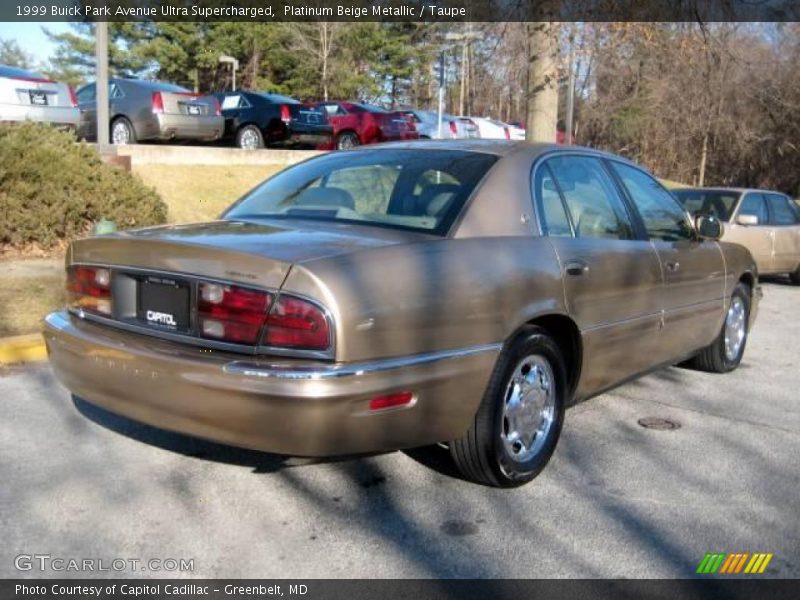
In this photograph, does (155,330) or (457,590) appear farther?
(155,330)

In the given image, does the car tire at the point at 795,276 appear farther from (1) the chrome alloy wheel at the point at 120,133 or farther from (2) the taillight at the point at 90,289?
(1) the chrome alloy wheel at the point at 120,133

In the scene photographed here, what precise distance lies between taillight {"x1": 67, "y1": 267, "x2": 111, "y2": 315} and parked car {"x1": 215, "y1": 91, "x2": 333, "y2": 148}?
49.7 ft

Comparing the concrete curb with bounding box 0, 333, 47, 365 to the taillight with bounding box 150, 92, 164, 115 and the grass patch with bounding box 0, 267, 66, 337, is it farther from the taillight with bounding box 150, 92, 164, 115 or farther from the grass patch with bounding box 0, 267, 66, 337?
the taillight with bounding box 150, 92, 164, 115

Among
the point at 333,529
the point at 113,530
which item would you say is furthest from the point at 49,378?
the point at 333,529

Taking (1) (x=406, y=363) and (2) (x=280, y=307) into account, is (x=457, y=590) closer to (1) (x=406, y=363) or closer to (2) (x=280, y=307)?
(1) (x=406, y=363)

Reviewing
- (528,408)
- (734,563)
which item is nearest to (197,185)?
(528,408)

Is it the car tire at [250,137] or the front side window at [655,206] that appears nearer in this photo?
the front side window at [655,206]

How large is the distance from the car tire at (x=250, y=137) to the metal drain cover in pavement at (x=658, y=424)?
49.6 feet

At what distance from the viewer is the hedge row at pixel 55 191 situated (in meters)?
9.28

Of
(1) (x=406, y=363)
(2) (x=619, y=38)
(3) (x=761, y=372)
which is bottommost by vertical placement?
(3) (x=761, y=372)

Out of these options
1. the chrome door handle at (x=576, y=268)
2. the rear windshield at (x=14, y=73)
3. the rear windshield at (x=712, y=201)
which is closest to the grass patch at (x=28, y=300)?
the chrome door handle at (x=576, y=268)

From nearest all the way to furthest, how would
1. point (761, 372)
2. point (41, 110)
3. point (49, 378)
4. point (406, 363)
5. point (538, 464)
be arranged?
point (406, 363)
point (538, 464)
point (49, 378)
point (761, 372)
point (41, 110)

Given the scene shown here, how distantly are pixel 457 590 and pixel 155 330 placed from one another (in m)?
1.57

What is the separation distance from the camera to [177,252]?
344 cm
